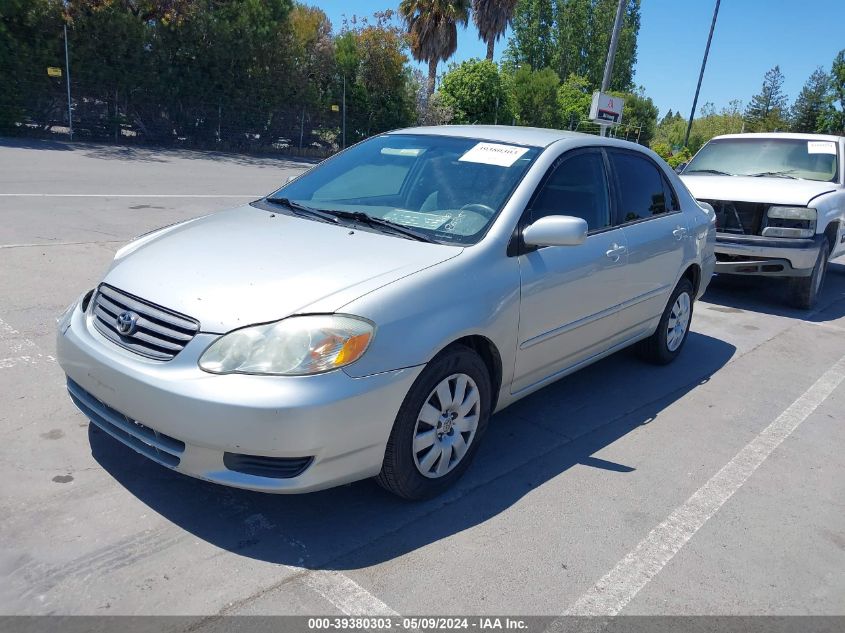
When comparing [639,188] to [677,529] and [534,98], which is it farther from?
[534,98]

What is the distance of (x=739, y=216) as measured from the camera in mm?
7914

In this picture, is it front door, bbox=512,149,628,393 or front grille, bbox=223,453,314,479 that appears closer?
front grille, bbox=223,453,314,479

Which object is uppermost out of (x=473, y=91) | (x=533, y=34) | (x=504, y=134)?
(x=533, y=34)

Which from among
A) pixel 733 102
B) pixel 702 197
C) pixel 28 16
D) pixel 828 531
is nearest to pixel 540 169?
pixel 828 531

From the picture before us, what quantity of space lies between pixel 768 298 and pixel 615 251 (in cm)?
514

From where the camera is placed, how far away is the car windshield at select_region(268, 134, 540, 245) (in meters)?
3.77

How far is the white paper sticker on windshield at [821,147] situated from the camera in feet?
29.1

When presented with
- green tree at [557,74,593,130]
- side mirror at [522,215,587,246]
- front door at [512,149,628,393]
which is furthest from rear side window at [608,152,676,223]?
green tree at [557,74,593,130]

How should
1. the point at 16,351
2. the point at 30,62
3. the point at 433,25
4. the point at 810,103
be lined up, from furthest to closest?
the point at 810,103 → the point at 433,25 → the point at 30,62 → the point at 16,351

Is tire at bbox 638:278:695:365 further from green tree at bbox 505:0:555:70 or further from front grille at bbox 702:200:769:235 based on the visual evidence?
green tree at bbox 505:0:555:70

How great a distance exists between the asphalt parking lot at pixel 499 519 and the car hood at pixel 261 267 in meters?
0.92

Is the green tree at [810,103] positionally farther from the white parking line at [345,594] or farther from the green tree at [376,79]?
the white parking line at [345,594]

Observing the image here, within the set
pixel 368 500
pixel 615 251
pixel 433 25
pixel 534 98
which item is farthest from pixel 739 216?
pixel 534 98

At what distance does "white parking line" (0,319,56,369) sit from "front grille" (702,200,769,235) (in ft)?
22.5
